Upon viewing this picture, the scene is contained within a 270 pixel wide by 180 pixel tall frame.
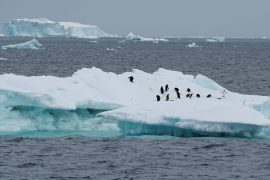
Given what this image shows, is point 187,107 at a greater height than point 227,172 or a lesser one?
greater

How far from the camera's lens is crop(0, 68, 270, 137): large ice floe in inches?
829

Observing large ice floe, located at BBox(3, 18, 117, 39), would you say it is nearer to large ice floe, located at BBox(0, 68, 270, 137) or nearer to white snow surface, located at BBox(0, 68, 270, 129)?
white snow surface, located at BBox(0, 68, 270, 129)

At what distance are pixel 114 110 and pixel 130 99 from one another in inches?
154

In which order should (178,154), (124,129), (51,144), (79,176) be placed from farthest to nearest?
(124,129) < (51,144) < (178,154) < (79,176)

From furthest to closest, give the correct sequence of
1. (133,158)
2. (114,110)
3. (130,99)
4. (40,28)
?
(40,28)
(130,99)
(114,110)
(133,158)

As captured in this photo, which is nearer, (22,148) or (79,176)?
(79,176)

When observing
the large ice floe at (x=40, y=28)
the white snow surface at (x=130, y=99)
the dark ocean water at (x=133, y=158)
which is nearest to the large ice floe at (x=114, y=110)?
the white snow surface at (x=130, y=99)

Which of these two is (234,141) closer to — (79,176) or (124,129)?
(124,129)

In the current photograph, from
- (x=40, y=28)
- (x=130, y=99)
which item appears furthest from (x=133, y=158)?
(x=40, y=28)

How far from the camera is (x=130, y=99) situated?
2547 cm

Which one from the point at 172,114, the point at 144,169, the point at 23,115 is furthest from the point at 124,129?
the point at 144,169

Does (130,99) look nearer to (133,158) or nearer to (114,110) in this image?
(114,110)

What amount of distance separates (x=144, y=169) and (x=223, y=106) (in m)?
5.20

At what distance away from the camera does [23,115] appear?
23188 millimetres
